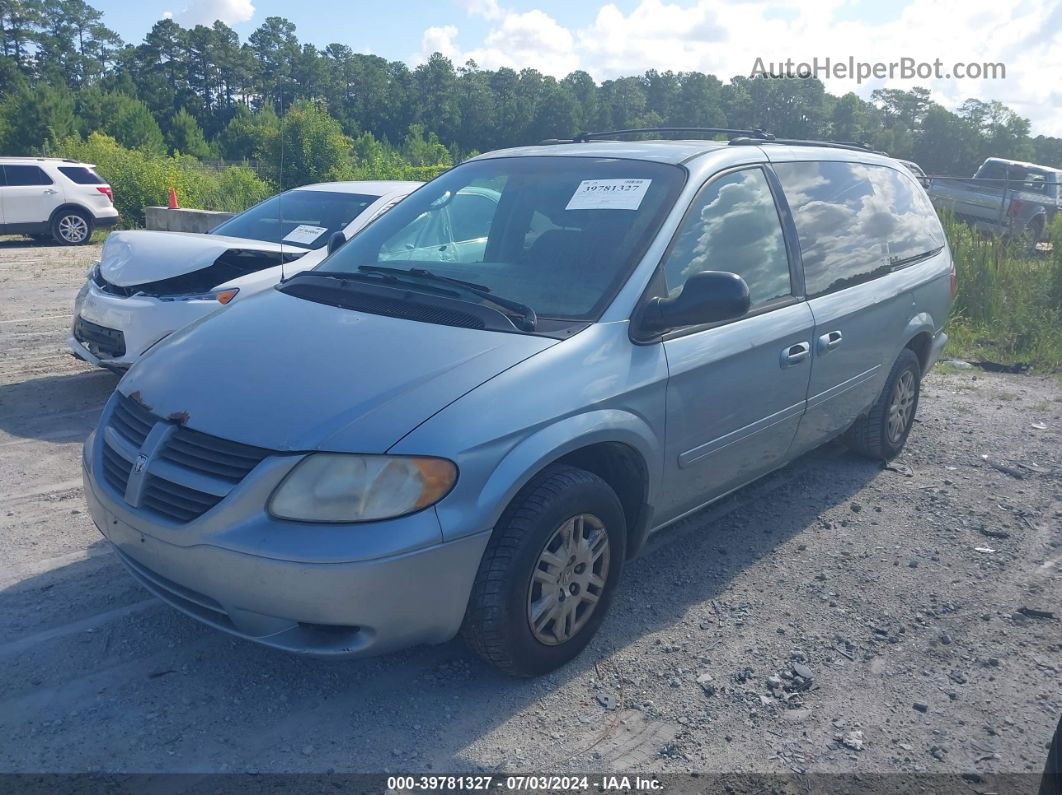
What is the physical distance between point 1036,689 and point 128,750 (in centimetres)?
322

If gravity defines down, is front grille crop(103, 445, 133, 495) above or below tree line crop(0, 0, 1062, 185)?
below

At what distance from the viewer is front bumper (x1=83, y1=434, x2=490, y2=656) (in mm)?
2723

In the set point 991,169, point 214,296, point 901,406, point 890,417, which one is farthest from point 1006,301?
point 991,169

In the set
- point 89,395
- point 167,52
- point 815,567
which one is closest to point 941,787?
point 815,567

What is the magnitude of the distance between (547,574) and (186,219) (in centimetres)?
1436

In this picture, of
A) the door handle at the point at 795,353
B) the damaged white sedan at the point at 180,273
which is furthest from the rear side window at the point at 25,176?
the door handle at the point at 795,353

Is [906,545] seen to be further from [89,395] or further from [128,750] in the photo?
[89,395]

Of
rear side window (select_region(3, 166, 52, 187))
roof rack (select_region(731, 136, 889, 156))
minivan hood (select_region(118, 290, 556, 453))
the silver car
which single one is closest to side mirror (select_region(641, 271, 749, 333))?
the silver car

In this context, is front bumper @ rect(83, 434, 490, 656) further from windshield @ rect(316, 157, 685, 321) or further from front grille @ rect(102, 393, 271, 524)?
windshield @ rect(316, 157, 685, 321)

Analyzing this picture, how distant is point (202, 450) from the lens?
9.77ft

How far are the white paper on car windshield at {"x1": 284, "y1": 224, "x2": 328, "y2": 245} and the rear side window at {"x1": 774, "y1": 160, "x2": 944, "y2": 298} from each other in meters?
3.91

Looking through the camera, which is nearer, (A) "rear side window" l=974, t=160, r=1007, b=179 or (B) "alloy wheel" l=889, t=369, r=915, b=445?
(B) "alloy wheel" l=889, t=369, r=915, b=445

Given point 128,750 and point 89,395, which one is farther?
point 89,395

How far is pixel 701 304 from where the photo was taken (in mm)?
3436
